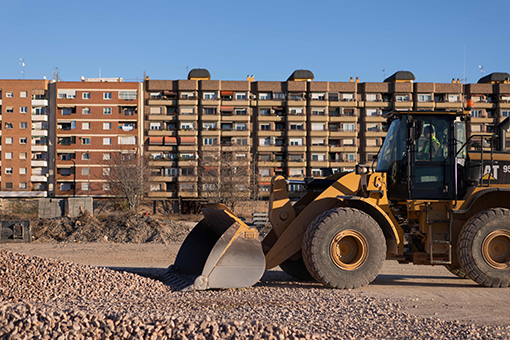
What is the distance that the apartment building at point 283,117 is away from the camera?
8412 centimetres

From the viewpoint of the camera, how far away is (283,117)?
8638 cm

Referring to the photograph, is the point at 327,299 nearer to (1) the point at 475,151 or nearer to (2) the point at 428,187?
(2) the point at 428,187

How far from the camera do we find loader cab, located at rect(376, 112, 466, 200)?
32.8ft

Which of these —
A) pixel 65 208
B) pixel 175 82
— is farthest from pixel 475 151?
pixel 175 82

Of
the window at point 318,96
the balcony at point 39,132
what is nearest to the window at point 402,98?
the window at point 318,96

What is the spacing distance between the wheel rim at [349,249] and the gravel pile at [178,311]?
684 millimetres

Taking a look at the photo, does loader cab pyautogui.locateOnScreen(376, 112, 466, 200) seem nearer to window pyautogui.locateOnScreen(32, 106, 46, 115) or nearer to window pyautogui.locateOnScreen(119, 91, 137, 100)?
window pyautogui.locateOnScreen(119, 91, 137, 100)

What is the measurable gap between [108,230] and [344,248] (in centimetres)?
1801

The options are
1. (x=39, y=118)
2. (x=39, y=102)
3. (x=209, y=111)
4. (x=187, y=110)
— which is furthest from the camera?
(x=209, y=111)

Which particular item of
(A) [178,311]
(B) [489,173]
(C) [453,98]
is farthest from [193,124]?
(A) [178,311]

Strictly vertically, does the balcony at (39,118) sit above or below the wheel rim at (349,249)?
above

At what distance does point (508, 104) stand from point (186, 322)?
95296mm

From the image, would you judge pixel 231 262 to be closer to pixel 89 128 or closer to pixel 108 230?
pixel 108 230

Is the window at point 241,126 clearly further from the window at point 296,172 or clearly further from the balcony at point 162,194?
the balcony at point 162,194
